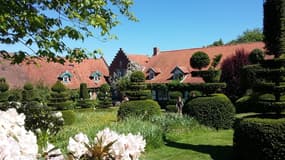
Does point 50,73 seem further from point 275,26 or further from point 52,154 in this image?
point 52,154

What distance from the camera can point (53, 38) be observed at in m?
9.38

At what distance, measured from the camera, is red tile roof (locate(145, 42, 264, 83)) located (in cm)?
4347

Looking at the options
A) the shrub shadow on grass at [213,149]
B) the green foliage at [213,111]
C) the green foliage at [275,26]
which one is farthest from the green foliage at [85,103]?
the green foliage at [275,26]

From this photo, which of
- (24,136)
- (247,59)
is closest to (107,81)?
(247,59)

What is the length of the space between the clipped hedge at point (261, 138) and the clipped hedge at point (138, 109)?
10.8m

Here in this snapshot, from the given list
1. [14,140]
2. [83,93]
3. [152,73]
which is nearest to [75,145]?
[14,140]

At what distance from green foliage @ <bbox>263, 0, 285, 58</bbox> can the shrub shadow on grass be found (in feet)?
10.8

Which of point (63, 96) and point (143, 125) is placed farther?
point (63, 96)

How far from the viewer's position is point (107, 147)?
279 centimetres

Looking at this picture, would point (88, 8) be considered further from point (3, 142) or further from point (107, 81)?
point (107, 81)

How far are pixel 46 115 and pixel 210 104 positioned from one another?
1005 cm

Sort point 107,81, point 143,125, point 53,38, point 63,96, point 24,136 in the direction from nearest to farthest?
point 24,136, point 53,38, point 143,125, point 63,96, point 107,81

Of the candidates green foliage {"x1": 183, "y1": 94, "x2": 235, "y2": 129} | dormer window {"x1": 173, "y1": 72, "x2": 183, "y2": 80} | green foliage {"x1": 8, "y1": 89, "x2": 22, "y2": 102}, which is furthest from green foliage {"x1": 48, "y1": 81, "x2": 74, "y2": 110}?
Answer: dormer window {"x1": 173, "y1": 72, "x2": 183, "y2": 80}

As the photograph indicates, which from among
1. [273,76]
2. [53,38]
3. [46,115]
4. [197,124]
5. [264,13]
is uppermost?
[264,13]
